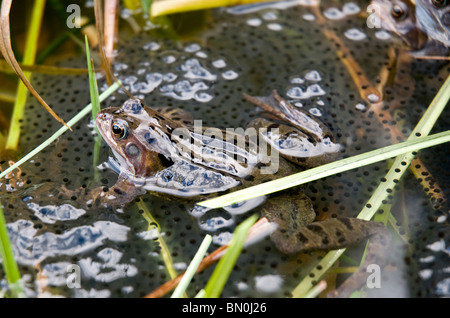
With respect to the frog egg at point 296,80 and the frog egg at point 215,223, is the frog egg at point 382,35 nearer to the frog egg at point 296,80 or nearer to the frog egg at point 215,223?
the frog egg at point 296,80

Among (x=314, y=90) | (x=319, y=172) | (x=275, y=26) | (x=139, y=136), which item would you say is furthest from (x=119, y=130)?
(x=275, y=26)

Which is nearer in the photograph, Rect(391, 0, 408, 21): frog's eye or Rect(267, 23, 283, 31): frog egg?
Rect(391, 0, 408, 21): frog's eye

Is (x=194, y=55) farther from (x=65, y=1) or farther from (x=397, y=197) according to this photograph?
(x=397, y=197)

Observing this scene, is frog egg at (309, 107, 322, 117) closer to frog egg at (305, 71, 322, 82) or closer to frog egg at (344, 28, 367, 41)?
frog egg at (305, 71, 322, 82)

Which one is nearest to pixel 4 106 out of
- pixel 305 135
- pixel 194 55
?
pixel 194 55

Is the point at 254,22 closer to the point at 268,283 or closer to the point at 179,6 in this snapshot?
the point at 179,6

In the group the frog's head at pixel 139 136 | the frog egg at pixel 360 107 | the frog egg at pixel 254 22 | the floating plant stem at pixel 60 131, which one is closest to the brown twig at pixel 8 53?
the floating plant stem at pixel 60 131

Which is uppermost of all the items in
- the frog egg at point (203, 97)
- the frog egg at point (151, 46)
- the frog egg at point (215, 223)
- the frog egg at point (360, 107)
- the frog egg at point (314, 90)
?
the frog egg at point (151, 46)

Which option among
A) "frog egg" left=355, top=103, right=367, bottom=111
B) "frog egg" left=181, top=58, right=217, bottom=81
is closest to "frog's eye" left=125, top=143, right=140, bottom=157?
"frog egg" left=181, top=58, right=217, bottom=81
